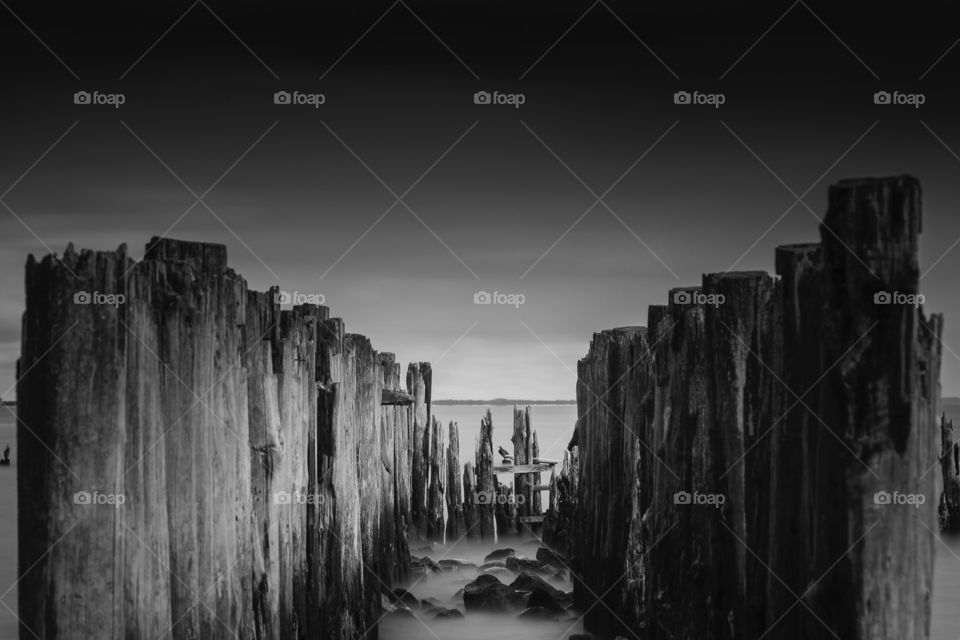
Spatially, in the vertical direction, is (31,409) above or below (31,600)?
above

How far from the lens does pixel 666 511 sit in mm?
10938

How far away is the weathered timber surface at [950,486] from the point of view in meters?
23.6

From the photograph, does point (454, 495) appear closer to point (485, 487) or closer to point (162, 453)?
point (485, 487)

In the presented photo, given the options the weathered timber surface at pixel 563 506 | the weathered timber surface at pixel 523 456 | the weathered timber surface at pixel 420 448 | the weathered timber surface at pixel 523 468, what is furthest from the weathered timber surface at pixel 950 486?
the weathered timber surface at pixel 420 448

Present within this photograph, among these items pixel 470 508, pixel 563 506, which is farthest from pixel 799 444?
pixel 470 508

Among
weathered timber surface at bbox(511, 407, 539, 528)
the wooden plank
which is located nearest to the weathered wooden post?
weathered timber surface at bbox(511, 407, 539, 528)

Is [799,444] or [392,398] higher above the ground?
[392,398]

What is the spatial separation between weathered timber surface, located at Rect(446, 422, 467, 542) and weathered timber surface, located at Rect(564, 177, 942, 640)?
452 inches

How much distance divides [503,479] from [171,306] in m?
34.2

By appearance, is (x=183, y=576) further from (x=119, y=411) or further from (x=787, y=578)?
(x=787, y=578)

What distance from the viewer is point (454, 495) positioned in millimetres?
24094

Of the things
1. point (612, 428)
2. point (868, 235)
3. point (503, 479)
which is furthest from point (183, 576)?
point (503, 479)

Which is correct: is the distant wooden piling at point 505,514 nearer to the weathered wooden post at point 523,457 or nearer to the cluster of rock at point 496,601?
the weathered wooden post at point 523,457

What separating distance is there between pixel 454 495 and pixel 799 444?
17.0m
